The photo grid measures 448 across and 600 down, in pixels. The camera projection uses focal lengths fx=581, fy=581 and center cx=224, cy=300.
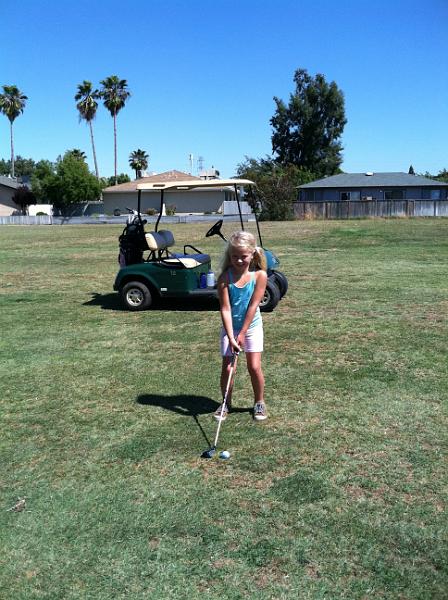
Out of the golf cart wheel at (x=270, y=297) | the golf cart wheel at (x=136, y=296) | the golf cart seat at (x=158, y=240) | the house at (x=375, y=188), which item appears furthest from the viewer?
the house at (x=375, y=188)

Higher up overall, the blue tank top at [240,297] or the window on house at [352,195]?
the window on house at [352,195]

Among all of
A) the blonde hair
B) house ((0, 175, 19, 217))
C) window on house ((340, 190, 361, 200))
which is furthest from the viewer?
house ((0, 175, 19, 217))

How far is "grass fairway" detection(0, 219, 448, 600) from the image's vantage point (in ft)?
8.30

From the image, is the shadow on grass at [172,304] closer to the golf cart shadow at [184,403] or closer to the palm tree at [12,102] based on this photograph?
the golf cart shadow at [184,403]

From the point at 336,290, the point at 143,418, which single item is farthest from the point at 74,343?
the point at 336,290

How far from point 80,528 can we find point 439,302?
655cm

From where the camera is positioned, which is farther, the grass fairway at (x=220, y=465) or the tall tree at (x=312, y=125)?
the tall tree at (x=312, y=125)

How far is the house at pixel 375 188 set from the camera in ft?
143

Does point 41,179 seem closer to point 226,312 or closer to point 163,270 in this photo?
point 163,270

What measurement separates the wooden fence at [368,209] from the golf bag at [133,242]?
26.4 m

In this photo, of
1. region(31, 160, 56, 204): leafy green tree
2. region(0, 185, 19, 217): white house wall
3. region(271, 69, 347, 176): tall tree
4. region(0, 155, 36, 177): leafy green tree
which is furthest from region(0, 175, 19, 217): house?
region(0, 155, 36, 177): leafy green tree

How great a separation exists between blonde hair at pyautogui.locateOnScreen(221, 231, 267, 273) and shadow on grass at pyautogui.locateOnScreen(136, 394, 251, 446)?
1074 millimetres

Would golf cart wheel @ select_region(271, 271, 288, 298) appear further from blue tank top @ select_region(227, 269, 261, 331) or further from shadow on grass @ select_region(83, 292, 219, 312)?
blue tank top @ select_region(227, 269, 261, 331)

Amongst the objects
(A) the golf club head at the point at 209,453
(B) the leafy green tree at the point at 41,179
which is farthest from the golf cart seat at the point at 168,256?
(B) the leafy green tree at the point at 41,179
